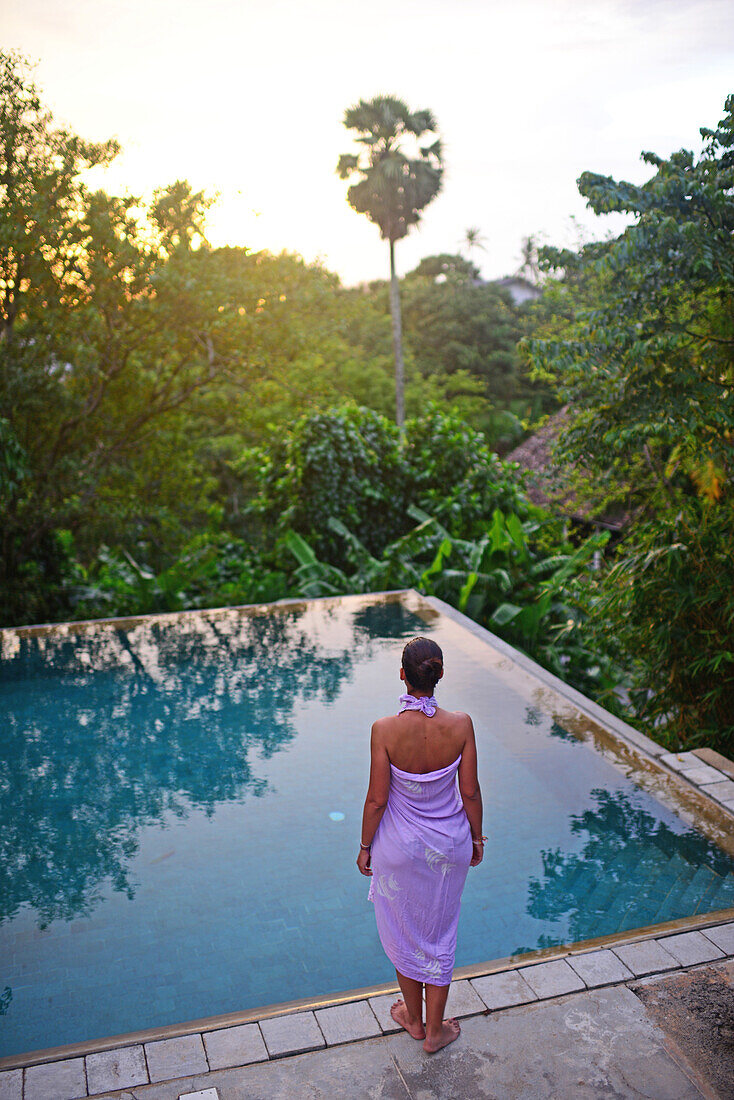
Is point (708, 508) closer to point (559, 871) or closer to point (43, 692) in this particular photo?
point (559, 871)

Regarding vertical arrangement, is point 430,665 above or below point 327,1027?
above

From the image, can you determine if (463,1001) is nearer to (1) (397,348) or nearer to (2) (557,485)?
(2) (557,485)

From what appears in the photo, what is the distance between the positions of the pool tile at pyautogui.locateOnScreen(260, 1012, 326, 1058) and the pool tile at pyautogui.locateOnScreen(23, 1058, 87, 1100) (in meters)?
0.60

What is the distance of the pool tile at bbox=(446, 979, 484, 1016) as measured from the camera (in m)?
2.96

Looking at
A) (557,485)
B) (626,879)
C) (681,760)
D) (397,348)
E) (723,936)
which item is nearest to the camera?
(723,936)

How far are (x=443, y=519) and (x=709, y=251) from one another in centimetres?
628

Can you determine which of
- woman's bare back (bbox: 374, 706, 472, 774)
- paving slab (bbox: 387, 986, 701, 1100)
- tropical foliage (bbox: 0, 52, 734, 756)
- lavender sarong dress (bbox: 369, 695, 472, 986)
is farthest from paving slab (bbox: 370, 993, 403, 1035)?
tropical foliage (bbox: 0, 52, 734, 756)

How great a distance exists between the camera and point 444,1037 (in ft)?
9.14

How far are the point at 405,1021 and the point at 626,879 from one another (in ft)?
5.57

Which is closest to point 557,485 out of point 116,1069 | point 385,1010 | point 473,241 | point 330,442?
point 330,442

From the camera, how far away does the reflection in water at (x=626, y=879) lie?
12.5 feet

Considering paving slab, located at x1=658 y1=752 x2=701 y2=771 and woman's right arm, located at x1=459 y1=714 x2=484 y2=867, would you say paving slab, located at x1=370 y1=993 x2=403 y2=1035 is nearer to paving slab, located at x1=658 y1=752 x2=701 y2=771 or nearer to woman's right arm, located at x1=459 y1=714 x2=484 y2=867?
woman's right arm, located at x1=459 y1=714 x2=484 y2=867

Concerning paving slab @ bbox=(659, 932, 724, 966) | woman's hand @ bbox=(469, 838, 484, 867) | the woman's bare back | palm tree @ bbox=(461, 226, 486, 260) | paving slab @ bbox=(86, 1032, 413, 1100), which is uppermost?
palm tree @ bbox=(461, 226, 486, 260)

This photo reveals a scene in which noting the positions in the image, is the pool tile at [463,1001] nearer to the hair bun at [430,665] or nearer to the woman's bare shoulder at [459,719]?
the woman's bare shoulder at [459,719]
